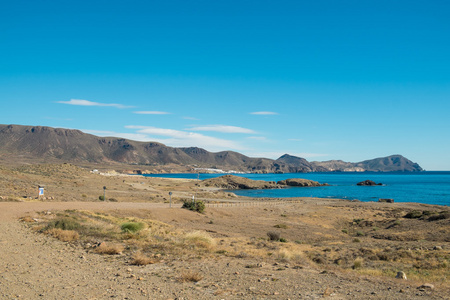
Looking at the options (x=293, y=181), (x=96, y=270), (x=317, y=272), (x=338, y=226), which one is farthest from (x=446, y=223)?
(x=293, y=181)

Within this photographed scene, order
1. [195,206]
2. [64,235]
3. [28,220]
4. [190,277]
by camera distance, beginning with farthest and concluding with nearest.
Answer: [195,206]
[28,220]
[64,235]
[190,277]

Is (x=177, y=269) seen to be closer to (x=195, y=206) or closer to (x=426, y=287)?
(x=426, y=287)

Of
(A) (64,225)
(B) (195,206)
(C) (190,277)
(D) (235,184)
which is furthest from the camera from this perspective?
(D) (235,184)

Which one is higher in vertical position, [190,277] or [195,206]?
[190,277]

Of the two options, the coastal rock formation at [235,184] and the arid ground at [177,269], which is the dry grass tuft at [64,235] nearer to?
the arid ground at [177,269]

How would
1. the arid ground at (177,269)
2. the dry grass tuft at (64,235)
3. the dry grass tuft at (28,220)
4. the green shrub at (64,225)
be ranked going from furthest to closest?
the dry grass tuft at (28,220) < the green shrub at (64,225) < the dry grass tuft at (64,235) < the arid ground at (177,269)

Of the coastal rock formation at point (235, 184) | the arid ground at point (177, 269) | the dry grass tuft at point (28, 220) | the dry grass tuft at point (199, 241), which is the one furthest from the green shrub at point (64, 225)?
the coastal rock formation at point (235, 184)

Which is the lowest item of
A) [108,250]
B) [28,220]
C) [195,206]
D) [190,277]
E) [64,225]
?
[195,206]

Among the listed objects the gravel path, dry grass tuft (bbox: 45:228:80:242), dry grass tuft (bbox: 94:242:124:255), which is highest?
the gravel path

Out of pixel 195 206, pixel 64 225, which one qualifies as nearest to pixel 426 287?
pixel 64 225

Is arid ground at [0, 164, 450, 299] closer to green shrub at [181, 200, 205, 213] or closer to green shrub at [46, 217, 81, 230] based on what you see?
green shrub at [46, 217, 81, 230]

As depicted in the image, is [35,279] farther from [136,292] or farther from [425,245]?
[425,245]

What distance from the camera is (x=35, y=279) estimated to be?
32.3 ft

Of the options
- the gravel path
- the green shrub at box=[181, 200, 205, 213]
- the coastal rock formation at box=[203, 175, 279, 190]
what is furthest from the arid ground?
the coastal rock formation at box=[203, 175, 279, 190]
